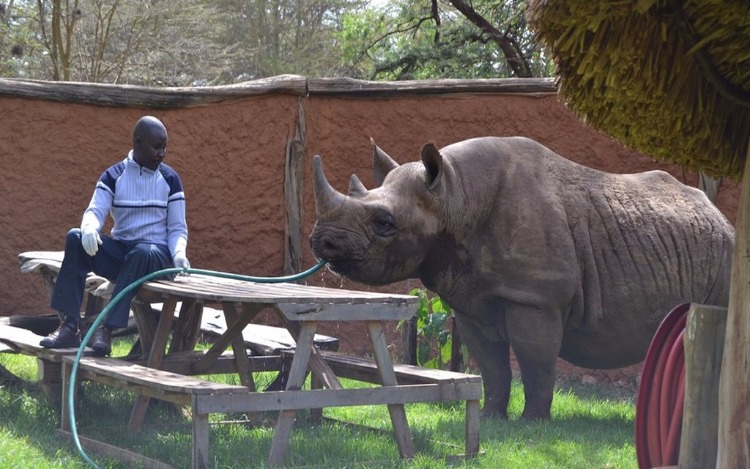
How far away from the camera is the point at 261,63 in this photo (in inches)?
1105

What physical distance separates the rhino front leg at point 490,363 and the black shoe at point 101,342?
2.24 metres

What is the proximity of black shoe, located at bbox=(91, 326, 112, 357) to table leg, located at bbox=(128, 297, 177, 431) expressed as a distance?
0.84 ft

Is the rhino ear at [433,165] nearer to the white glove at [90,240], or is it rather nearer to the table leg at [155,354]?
the table leg at [155,354]

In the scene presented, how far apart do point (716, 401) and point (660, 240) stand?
3884 millimetres

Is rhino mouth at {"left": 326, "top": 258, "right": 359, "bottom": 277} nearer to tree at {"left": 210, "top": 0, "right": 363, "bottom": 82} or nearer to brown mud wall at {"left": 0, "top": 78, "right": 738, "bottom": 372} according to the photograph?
brown mud wall at {"left": 0, "top": 78, "right": 738, "bottom": 372}

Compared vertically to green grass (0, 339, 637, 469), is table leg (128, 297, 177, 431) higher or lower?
higher

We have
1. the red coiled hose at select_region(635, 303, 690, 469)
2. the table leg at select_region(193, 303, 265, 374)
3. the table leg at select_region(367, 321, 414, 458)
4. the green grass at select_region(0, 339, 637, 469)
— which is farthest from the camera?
the table leg at select_region(193, 303, 265, 374)

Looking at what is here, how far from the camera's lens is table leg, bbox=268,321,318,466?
18.3ft

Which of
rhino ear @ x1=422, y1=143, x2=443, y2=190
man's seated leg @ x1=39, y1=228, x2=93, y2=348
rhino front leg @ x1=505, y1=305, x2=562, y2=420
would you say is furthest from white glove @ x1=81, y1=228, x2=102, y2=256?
rhino front leg @ x1=505, y1=305, x2=562, y2=420

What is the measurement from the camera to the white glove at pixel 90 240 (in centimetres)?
636

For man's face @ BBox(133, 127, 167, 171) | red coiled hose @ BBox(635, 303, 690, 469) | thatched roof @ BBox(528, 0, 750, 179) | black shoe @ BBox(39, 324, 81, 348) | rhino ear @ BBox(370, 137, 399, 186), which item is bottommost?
black shoe @ BBox(39, 324, 81, 348)

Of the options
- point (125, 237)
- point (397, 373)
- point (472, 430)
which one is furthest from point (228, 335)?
point (472, 430)

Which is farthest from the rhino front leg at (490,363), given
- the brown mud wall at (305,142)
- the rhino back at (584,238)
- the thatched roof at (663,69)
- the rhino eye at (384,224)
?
the thatched roof at (663,69)

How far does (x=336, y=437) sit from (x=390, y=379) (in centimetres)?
67
